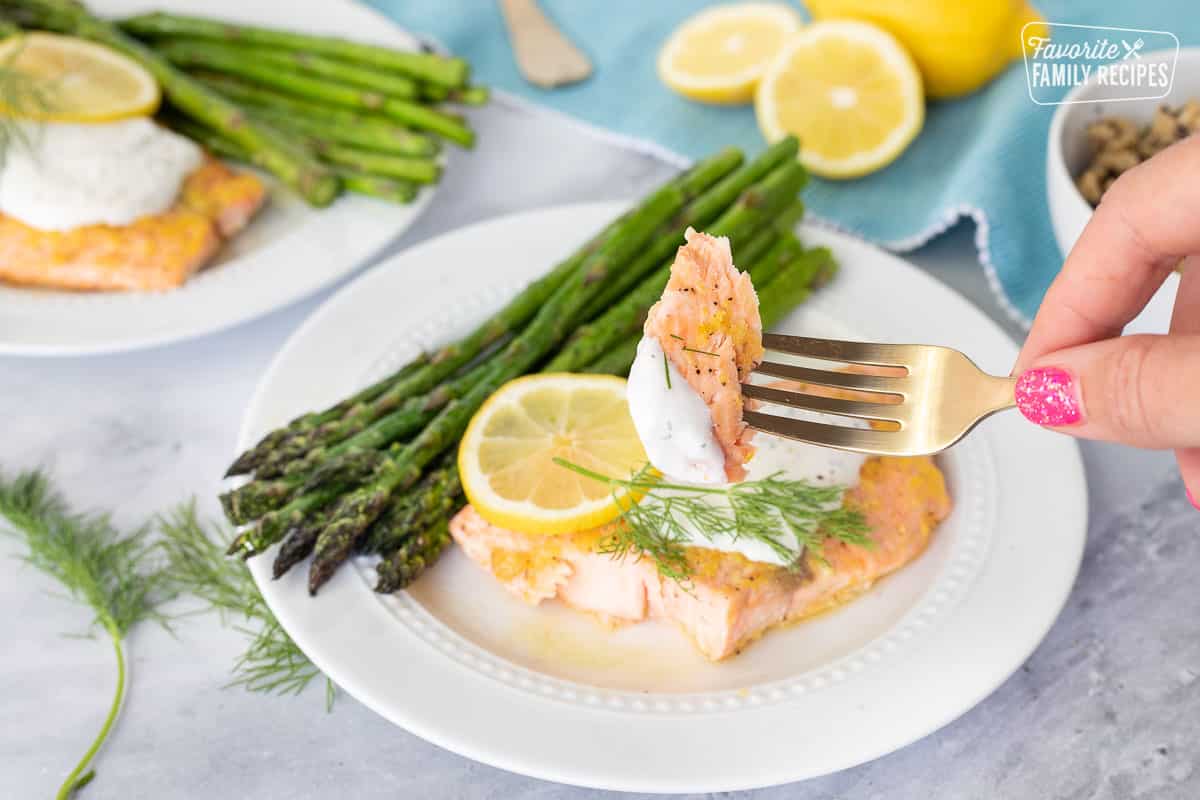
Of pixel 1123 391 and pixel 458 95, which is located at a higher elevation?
pixel 1123 391

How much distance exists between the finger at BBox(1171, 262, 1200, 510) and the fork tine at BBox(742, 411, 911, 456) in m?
0.74

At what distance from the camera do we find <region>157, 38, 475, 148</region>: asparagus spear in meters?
4.72

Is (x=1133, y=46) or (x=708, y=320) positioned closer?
(x=708, y=320)

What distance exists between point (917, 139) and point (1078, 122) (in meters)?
0.93

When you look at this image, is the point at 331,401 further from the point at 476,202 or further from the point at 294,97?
the point at 294,97

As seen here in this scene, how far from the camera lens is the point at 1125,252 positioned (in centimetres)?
250

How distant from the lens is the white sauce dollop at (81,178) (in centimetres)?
408

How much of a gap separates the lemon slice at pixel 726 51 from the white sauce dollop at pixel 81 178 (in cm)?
241

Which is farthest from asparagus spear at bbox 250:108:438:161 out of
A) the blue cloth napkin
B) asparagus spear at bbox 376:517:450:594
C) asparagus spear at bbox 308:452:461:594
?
asparagus spear at bbox 376:517:450:594

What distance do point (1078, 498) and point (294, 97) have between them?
390cm

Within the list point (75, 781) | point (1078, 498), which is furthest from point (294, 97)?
point (1078, 498)

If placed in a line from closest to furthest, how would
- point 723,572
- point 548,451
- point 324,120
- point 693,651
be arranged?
point 723,572
point 693,651
point 548,451
point 324,120

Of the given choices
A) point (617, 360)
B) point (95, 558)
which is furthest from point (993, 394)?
point (95, 558)

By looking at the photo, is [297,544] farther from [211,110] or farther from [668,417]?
[211,110]
